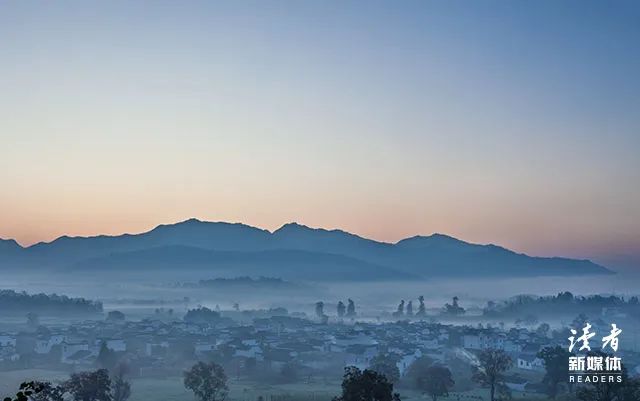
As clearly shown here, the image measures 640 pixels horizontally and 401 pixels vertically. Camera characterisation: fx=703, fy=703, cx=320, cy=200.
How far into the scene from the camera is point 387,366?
50812mm

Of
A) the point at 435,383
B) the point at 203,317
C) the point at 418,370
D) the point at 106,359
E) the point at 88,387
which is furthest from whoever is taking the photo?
the point at 203,317

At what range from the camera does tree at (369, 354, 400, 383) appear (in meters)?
48.5

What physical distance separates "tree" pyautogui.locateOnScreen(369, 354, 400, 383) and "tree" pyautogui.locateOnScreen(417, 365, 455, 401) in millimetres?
1907

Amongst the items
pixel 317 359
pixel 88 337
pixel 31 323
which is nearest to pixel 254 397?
pixel 317 359

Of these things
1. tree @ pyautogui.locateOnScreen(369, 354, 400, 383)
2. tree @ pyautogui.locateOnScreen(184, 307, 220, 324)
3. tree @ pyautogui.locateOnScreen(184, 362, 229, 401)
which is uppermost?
tree @ pyautogui.locateOnScreen(184, 307, 220, 324)

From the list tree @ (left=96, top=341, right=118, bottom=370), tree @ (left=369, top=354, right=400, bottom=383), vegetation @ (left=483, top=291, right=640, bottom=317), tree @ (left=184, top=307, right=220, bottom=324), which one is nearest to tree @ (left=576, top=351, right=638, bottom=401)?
tree @ (left=369, top=354, right=400, bottom=383)

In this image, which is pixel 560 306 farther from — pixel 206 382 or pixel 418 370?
pixel 206 382

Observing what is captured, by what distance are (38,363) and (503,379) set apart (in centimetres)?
3950

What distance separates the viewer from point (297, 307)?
179750mm

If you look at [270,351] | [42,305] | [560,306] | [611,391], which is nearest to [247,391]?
[270,351]

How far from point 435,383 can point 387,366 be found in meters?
5.43

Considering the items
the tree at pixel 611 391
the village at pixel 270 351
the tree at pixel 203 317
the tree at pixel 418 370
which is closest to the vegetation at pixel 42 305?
the tree at pixel 203 317

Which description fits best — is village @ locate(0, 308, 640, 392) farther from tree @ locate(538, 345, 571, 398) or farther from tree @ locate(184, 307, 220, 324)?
tree @ locate(184, 307, 220, 324)

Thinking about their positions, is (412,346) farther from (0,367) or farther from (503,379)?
(0,367)
